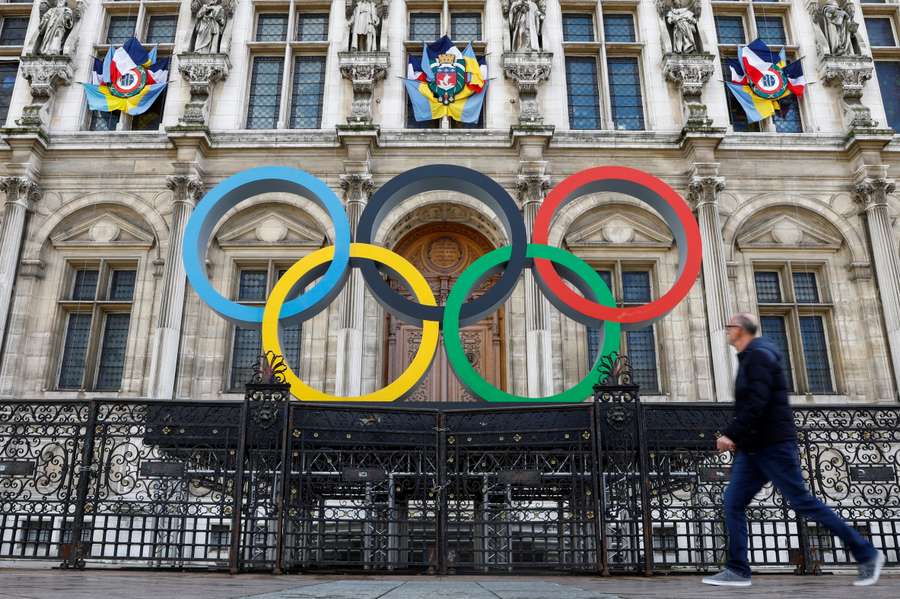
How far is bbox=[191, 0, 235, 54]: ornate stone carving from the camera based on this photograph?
63.2 ft

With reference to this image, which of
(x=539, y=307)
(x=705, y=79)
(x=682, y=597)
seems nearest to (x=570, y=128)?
(x=705, y=79)

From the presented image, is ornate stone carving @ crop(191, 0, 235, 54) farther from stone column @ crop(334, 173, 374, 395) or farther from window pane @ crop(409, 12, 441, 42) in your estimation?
stone column @ crop(334, 173, 374, 395)

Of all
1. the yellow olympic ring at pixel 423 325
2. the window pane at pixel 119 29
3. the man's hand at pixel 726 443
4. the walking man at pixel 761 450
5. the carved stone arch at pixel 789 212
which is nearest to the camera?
the walking man at pixel 761 450

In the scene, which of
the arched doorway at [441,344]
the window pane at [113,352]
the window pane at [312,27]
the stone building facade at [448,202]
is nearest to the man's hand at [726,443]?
Answer: the stone building facade at [448,202]

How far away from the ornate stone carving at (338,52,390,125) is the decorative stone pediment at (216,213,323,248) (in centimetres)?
340

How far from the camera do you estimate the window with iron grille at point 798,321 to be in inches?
680

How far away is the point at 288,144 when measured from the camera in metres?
18.1

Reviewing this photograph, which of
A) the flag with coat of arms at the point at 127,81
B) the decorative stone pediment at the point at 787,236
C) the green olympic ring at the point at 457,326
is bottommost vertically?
the green olympic ring at the point at 457,326

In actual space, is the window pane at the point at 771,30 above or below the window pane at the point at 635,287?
above

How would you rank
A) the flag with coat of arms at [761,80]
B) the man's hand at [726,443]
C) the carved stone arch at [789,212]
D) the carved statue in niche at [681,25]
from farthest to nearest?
Result: the carved statue in niche at [681,25] → the flag with coat of arms at [761,80] → the carved stone arch at [789,212] → the man's hand at [726,443]

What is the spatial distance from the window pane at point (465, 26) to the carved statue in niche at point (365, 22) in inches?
84.2

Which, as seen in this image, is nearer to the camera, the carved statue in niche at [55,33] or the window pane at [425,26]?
the carved statue in niche at [55,33]

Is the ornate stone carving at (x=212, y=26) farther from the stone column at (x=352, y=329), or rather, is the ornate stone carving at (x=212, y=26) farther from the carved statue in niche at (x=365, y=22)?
the stone column at (x=352, y=329)

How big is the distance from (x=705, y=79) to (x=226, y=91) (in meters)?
13.0
